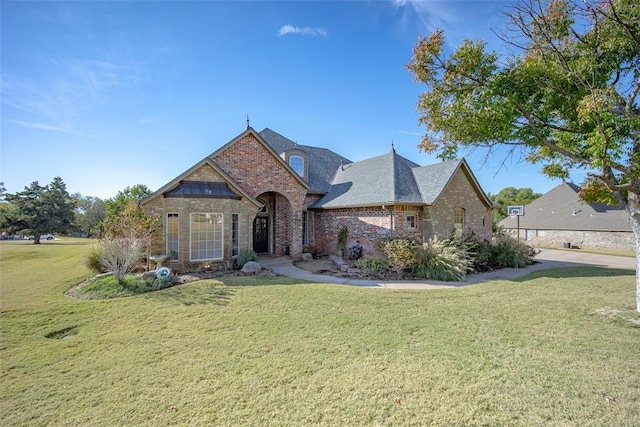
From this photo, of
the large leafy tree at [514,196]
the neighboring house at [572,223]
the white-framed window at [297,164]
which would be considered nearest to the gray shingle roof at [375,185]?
the white-framed window at [297,164]

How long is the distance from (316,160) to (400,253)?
12.3 metres

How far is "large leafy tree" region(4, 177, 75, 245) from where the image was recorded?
130ft

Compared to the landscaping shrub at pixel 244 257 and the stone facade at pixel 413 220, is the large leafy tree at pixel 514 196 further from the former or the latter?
the landscaping shrub at pixel 244 257

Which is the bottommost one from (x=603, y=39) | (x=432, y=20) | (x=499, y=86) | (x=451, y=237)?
(x=451, y=237)

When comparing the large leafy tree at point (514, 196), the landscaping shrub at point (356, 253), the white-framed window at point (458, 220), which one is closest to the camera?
the landscaping shrub at point (356, 253)

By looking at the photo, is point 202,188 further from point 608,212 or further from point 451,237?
point 608,212

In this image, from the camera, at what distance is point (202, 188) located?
46.1 ft

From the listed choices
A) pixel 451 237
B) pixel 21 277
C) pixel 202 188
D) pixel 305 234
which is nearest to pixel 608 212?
pixel 451 237

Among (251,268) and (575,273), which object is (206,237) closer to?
(251,268)

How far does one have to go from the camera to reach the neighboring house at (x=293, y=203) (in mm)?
13617

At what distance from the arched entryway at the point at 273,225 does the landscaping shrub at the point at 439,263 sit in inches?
324

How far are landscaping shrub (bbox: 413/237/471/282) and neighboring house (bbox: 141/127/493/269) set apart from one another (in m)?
Answer: 1.91

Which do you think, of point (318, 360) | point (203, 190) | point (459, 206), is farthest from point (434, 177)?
point (318, 360)

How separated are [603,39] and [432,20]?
437 centimetres
